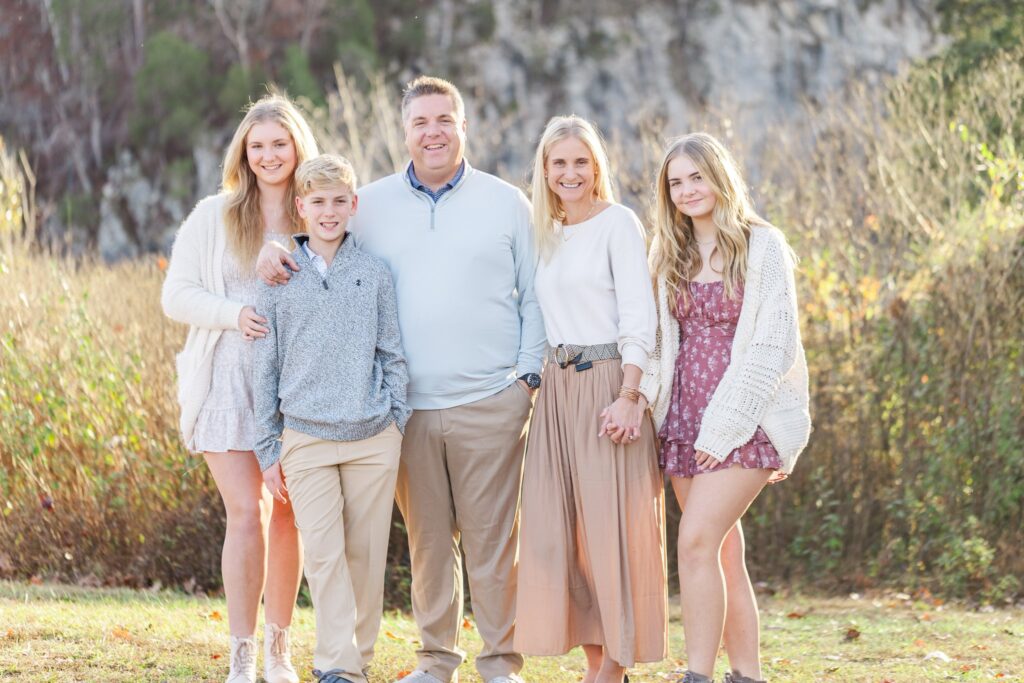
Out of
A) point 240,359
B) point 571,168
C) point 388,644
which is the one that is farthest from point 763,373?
point 388,644

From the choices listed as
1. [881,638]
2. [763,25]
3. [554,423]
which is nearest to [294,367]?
[554,423]

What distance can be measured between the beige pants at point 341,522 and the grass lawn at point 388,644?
64 cm

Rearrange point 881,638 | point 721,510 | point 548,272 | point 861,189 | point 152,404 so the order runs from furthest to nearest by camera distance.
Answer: point 861,189
point 152,404
point 881,638
point 548,272
point 721,510

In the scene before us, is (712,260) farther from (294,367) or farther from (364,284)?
(294,367)

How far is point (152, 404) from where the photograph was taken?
7.15 m

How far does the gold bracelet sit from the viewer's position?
383 centimetres

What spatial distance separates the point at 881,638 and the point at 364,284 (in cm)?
329

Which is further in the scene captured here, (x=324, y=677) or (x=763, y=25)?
(x=763, y=25)

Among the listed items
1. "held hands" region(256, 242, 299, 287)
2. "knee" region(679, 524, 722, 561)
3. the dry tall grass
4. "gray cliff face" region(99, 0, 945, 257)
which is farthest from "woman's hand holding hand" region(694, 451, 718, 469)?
"gray cliff face" region(99, 0, 945, 257)

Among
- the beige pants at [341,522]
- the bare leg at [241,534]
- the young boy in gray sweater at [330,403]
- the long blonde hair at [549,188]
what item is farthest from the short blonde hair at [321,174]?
the bare leg at [241,534]

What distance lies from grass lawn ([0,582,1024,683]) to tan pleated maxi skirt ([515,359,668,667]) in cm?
78

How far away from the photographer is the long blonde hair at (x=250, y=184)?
13.4ft

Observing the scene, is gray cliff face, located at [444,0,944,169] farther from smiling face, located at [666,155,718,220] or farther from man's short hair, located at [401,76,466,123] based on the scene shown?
smiling face, located at [666,155,718,220]

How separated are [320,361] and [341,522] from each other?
1.70 ft
